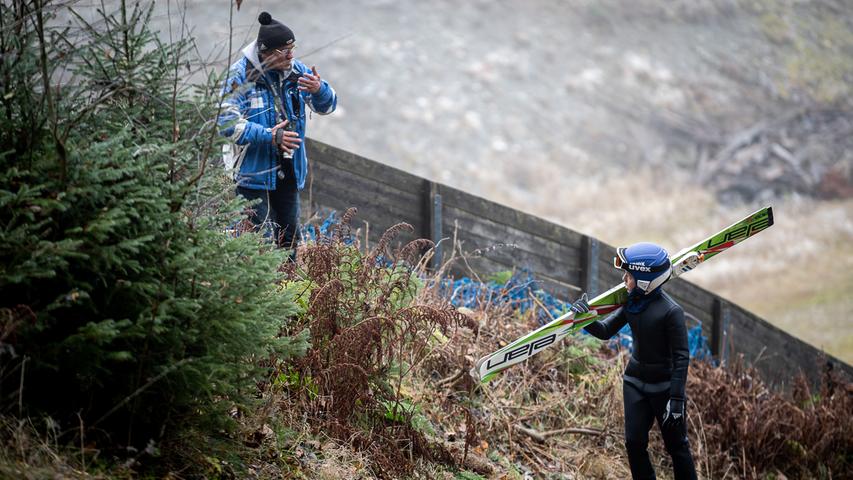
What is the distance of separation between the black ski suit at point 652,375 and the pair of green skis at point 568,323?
24 cm

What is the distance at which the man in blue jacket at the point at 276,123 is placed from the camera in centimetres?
652

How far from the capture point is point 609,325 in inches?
261

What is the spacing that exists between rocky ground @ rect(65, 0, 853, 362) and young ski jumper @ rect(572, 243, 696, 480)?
1806 cm

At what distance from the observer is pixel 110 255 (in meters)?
3.88

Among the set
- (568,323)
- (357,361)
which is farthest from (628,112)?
(357,361)

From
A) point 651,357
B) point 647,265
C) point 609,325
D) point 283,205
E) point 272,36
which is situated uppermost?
point 272,36

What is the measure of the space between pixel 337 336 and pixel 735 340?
7645mm

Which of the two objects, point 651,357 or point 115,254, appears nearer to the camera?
point 115,254

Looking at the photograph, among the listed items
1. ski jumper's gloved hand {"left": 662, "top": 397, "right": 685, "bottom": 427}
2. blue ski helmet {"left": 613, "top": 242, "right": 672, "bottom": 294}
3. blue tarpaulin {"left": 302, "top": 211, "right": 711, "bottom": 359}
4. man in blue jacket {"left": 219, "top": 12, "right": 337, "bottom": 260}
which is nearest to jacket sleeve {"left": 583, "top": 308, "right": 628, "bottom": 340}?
blue ski helmet {"left": 613, "top": 242, "right": 672, "bottom": 294}

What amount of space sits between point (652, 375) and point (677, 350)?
0.85 feet

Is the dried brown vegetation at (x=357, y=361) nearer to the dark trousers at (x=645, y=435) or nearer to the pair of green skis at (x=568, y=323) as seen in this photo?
the pair of green skis at (x=568, y=323)

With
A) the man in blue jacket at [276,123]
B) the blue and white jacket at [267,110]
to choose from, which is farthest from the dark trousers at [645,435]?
the blue and white jacket at [267,110]

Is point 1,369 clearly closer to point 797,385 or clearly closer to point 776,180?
point 797,385

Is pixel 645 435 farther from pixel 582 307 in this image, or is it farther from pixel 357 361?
pixel 357 361
